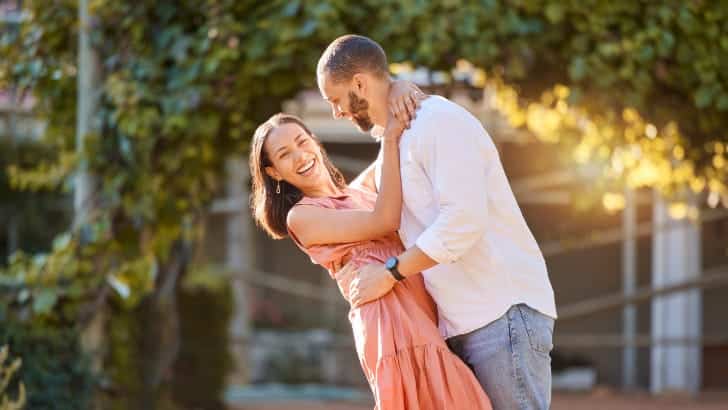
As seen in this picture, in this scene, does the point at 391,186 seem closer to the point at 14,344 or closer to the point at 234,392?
the point at 14,344

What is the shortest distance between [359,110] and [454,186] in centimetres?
34

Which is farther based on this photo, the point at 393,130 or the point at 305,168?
the point at 305,168

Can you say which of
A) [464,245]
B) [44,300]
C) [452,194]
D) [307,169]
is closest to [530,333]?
[464,245]

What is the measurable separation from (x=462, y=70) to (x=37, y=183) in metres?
1.97

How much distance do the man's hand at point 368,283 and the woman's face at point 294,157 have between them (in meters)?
0.26

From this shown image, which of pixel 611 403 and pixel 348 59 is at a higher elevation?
pixel 348 59

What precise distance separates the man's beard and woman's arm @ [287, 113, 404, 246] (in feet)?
0.21

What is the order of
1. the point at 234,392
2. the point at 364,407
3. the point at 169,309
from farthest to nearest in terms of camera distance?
the point at 234,392 < the point at 364,407 < the point at 169,309

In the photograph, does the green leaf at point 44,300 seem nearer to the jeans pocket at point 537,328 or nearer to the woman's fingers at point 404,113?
the woman's fingers at point 404,113

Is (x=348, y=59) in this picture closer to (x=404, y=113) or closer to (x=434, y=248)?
(x=404, y=113)

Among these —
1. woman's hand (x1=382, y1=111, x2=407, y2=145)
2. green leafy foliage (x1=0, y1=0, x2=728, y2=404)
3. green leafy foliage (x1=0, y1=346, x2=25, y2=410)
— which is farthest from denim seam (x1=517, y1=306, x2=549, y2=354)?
green leafy foliage (x1=0, y1=0, x2=728, y2=404)

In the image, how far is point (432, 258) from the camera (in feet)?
8.81

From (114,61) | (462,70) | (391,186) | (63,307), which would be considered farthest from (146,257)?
(391,186)

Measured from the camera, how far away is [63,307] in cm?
494
